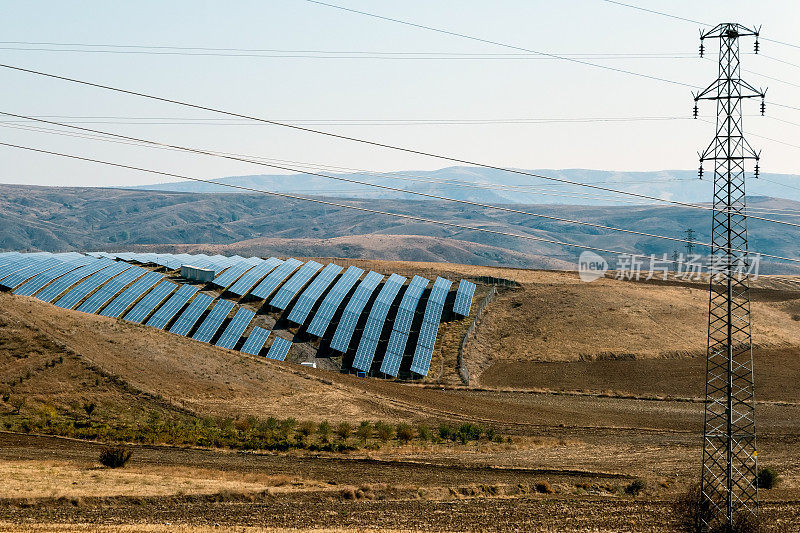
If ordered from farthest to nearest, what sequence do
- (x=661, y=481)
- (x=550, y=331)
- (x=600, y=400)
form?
(x=550, y=331), (x=600, y=400), (x=661, y=481)

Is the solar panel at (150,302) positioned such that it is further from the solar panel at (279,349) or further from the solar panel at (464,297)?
the solar panel at (464,297)

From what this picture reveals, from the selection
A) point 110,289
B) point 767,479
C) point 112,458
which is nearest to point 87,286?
point 110,289

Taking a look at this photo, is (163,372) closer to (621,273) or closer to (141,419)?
(141,419)

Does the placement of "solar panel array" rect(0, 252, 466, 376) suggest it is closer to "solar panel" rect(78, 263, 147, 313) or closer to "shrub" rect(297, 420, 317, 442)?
"solar panel" rect(78, 263, 147, 313)

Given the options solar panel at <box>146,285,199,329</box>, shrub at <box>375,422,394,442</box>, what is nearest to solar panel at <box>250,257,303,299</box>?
solar panel at <box>146,285,199,329</box>

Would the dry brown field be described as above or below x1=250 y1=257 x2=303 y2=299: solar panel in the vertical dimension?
below

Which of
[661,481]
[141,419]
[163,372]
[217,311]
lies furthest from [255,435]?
[217,311]
